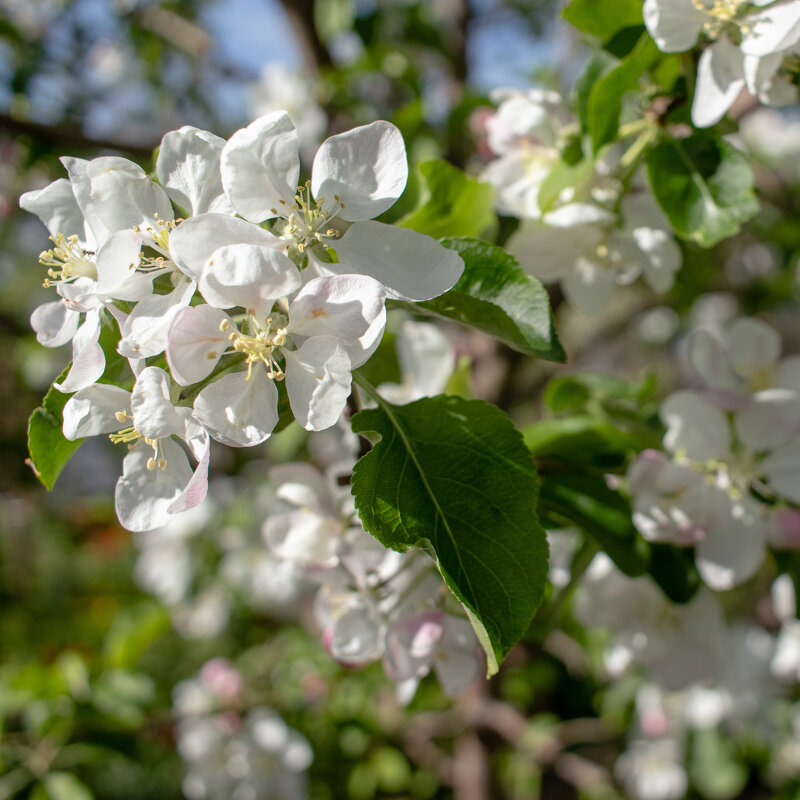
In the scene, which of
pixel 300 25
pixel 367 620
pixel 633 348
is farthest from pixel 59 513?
pixel 367 620

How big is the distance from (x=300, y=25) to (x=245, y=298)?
67.8 inches

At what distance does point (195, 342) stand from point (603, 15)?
604 mm

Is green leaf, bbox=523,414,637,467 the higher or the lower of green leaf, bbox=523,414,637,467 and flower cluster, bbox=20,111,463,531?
the lower

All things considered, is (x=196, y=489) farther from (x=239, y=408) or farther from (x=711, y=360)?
(x=711, y=360)

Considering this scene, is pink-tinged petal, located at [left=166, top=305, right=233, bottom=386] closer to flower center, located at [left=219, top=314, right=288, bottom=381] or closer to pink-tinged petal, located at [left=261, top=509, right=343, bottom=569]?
flower center, located at [left=219, top=314, right=288, bottom=381]

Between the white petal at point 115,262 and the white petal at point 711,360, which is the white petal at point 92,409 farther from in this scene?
the white petal at point 711,360

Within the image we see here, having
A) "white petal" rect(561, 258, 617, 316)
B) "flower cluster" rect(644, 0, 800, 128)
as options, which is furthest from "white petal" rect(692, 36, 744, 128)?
"white petal" rect(561, 258, 617, 316)

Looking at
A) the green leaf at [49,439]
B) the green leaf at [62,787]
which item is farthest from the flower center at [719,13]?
the green leaf at [62,787]

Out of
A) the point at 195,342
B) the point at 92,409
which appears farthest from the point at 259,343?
the point at 92,409

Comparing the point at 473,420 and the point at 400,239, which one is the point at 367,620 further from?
the point at 400,239

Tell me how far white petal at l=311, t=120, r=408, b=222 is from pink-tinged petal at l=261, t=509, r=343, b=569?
345mm

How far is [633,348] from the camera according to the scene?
5.52 m

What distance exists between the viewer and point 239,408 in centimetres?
53

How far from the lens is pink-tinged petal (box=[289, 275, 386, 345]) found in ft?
1.68
